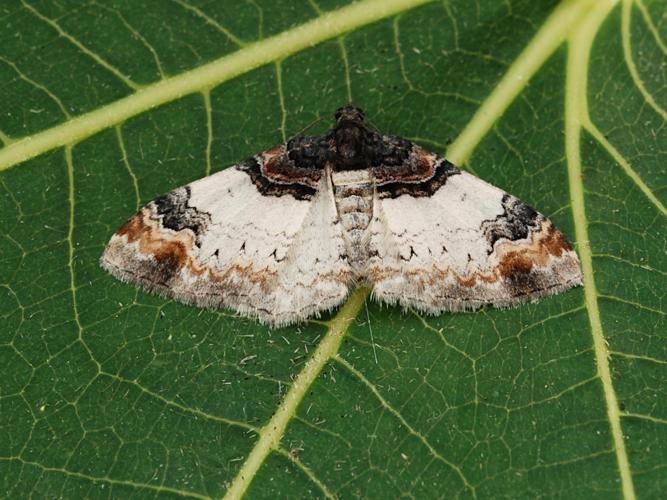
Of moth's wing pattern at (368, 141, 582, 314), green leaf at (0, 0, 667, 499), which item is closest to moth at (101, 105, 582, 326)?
moth's wing pattern at (368, 141, 582, 314)

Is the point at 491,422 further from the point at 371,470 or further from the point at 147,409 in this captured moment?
the point at 147,409

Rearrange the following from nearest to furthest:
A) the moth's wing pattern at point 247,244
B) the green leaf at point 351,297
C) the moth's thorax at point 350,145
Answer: the green leaf at point 351,297 → the moth's wing pattern at point 247,244 → the moth's thorax at point 350,145

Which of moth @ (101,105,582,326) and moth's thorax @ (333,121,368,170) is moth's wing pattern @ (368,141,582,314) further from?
moth's thorax @ (333,121,368,170)

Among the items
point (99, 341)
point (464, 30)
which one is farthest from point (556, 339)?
point (99, 341)

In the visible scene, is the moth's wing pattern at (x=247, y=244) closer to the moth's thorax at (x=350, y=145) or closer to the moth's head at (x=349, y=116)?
the moth's thorax at (x=350, y=145)

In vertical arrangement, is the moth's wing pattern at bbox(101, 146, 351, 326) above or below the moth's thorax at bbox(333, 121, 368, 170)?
below

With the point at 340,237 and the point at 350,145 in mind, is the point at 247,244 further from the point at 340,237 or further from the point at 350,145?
the point at 350,145

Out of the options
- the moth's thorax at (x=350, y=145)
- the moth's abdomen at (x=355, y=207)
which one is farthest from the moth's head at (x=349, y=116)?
the moth's abdomen at (x=355, y=207)

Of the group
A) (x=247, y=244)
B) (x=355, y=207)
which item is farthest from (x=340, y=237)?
(x=247, y=244)
